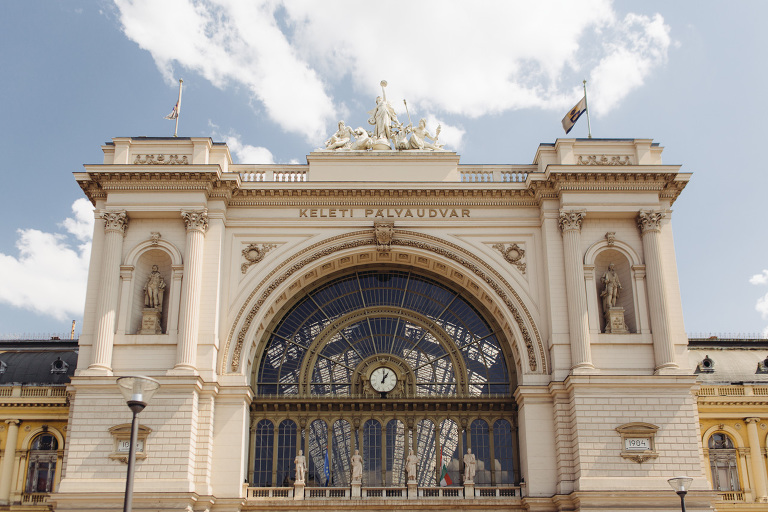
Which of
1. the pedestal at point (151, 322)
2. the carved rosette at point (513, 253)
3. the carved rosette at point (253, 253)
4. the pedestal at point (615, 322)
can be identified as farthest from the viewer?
the carved rosette at point (513, 253)

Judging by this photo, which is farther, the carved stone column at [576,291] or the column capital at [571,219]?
the column capital at [571,219]

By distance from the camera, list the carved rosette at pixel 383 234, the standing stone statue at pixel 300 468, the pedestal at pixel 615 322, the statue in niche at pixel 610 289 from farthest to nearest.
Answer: the carved rosette at pixel 383 234, the statue in niche at pixel 610 289, the pedestal at pixel 615 322, the standing stone statue at pixel 300 468

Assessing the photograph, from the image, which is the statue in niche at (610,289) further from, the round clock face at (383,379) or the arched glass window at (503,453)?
the round clock face at (383,379)

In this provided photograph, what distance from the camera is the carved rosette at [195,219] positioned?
40.7 metres

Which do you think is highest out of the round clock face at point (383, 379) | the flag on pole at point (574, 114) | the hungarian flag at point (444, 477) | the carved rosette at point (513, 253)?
the flag on pole at point (574, 114)

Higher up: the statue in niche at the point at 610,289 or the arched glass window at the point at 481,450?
the statue in niche at the point at 610,289

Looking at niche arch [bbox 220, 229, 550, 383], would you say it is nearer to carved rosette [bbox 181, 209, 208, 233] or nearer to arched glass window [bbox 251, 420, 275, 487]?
arched glass window [bbox 251, 420, 275, 487]

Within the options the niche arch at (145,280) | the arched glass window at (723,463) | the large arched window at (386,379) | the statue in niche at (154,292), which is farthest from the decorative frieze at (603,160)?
the statue in niche at (154,292)

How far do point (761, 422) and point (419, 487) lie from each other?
17.5 metres

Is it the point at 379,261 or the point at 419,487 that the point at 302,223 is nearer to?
the point at 379,261

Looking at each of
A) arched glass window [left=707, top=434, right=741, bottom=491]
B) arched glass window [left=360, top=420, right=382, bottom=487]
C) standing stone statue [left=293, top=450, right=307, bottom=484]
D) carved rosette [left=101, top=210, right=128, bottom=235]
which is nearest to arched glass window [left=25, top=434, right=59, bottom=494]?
carved rosette [left=101, top=210, right=128, bottom=235]

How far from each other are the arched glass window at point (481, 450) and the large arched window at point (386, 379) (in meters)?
0.05

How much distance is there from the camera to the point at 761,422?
43.6 m

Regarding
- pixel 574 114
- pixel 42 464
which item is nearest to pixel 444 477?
pixel 574 114
